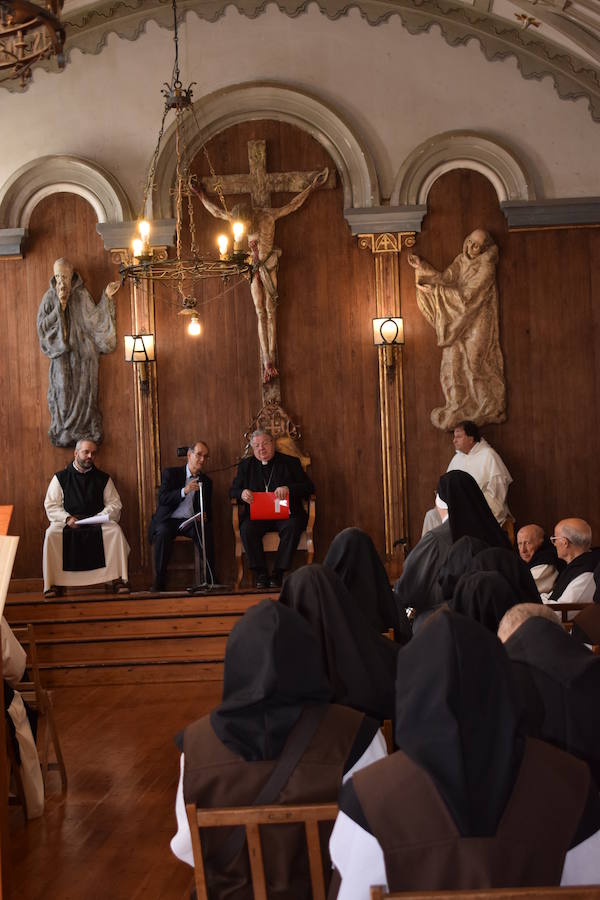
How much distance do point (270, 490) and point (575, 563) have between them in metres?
4.11

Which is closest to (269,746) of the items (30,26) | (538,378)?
(30,26)

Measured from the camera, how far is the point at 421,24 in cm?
1038

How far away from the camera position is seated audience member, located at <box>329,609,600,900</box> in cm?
209

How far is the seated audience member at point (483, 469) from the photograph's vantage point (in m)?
→ 9.80

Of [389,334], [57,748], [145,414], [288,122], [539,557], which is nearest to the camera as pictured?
[57,748]

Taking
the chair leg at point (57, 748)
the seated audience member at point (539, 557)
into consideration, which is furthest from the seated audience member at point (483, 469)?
the chair leg at point (57, 748)

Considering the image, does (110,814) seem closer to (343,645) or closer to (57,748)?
(57,748)

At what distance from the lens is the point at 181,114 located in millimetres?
10266

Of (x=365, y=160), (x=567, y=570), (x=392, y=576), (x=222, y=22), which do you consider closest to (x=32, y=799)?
(x=567, y=570)

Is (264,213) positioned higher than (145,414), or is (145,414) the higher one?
(264,213)

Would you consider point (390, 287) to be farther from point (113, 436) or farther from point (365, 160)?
point (113, 436)

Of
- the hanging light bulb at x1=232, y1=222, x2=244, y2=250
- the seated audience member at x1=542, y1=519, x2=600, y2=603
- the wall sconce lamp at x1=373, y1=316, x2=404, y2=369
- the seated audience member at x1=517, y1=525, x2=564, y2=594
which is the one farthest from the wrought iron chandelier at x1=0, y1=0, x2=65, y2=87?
the wall sconce lamp at x1=373, y1=316, x2=404, y2=369

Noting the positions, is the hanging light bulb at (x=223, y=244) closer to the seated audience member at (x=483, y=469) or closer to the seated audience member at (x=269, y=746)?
the seated audience member at (x=483, y=469)

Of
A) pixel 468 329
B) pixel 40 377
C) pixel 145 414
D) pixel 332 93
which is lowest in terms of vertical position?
pixel 145 414
